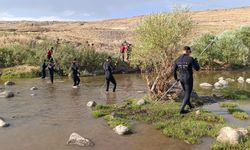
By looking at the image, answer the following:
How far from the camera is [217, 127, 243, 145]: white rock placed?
14.8m

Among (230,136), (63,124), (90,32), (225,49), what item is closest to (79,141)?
(63,124)

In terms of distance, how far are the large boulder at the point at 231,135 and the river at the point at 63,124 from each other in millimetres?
570

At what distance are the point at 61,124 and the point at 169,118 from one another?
185 inches

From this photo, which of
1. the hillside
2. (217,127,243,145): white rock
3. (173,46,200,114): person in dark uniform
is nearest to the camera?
(217,127,243,145): white rock

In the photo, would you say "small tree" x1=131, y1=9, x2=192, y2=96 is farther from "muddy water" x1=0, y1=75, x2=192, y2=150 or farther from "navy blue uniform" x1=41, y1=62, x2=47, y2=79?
"navy blue uniform" x1=41, y1=62, x2=47, y2=79

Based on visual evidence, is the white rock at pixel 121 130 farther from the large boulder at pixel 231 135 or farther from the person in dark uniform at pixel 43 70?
the person in dark uniform at pixel 43 70

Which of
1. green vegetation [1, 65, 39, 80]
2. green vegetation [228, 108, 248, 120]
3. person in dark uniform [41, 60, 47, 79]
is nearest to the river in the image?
green vegetation [228, 108, 248, 120]

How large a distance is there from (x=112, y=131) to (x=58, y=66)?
24167mm

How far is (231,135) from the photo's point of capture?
49.1 feet

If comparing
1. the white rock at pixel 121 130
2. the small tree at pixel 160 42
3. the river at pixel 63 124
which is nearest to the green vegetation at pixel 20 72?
the river at pixel 63 124

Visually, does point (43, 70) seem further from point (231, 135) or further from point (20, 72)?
point (231, 135)

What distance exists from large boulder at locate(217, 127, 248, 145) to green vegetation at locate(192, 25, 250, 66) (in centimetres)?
3201

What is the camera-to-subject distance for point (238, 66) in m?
49.8

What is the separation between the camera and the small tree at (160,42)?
→ 24703mm
